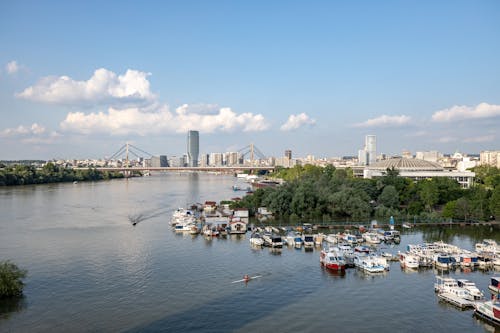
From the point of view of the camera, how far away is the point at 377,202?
77.4ft

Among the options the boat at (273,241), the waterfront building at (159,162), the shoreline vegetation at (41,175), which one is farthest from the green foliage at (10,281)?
the waterfront building at (159,162)

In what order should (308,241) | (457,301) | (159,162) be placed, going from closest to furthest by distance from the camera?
(457,301), (308,241), (159,162)

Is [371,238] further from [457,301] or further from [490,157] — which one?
[490,157]

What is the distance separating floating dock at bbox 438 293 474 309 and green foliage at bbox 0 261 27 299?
29.0 ft

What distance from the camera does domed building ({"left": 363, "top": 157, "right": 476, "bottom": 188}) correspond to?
31111 millimetres

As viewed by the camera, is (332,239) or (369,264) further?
(332,239)

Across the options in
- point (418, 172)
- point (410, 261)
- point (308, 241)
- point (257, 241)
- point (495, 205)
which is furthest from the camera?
point (418, 172)

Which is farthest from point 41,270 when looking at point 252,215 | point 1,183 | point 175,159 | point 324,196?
point 175,159

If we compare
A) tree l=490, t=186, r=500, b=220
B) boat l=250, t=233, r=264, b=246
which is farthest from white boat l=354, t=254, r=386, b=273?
tree l=490, t=186, r=500, b=220

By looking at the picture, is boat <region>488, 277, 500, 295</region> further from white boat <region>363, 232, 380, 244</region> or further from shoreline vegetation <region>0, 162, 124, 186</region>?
shoreline vegetation <region>0, 162, 124, 186</region>

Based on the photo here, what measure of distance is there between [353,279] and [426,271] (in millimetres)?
2150

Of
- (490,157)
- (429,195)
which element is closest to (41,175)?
(429,195)

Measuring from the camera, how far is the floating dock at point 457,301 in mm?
9188

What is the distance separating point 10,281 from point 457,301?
911 cm
